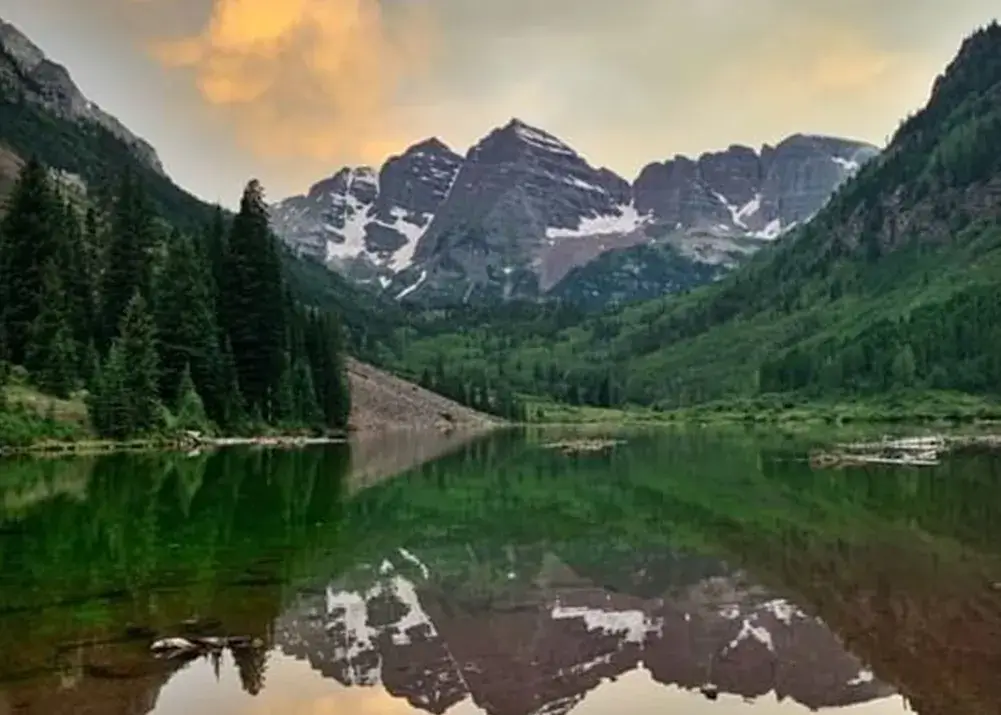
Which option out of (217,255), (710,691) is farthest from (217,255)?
(710,691)

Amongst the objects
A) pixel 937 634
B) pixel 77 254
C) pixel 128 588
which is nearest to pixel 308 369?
pixel 77 254

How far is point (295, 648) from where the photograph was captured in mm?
26203

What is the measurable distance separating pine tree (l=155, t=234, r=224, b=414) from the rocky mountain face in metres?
83.2

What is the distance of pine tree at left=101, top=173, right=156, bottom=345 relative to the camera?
384 feet

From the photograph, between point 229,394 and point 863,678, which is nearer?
point 863,678

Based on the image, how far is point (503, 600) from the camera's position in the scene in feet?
106

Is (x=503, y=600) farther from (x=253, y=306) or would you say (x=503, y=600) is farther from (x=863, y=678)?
(x=253, y=306)

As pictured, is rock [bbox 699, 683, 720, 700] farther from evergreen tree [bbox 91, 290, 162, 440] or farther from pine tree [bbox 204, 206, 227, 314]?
pine tree [bbox 204, 206, 227, 314]

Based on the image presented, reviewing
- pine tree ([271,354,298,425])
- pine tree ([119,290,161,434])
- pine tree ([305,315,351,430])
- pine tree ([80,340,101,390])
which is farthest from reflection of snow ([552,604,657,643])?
pine tree ([305,315,351,430])

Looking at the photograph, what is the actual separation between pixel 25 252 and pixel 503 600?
95603 mm

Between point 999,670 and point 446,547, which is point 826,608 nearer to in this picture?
point 999,670

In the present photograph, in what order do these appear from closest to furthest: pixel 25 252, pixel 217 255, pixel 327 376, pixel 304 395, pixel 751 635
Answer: pixel 751 635 → pixel 25 252 → pixel 217 255 → pixel 304 395 → pixel 327 376

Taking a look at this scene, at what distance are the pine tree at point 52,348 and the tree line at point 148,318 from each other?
0.37 feet

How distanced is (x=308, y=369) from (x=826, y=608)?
116 meters
